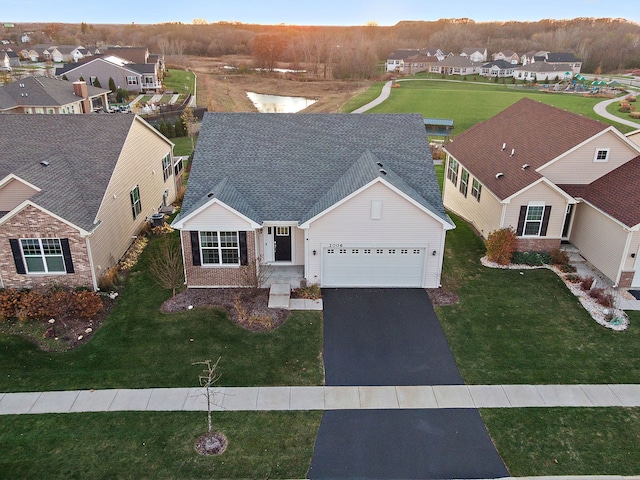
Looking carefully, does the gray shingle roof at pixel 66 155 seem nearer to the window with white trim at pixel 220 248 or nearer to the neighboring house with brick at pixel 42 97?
the window with white trim at pixel 220 248

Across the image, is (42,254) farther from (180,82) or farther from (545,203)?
(180,82)

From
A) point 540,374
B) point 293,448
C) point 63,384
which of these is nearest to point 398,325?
point 540,374

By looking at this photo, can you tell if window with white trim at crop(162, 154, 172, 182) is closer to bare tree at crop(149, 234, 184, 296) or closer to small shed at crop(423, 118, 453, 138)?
bare tree at crop(149, 234, 184, 296)

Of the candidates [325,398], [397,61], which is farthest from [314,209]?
[397,61]

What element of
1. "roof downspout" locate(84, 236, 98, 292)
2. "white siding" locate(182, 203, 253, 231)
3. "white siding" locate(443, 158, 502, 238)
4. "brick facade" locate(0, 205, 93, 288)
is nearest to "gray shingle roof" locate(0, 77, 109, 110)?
"brick facade" locate(0, 205, 93, 288)

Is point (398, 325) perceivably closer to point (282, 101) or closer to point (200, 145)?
point (200, 145)
